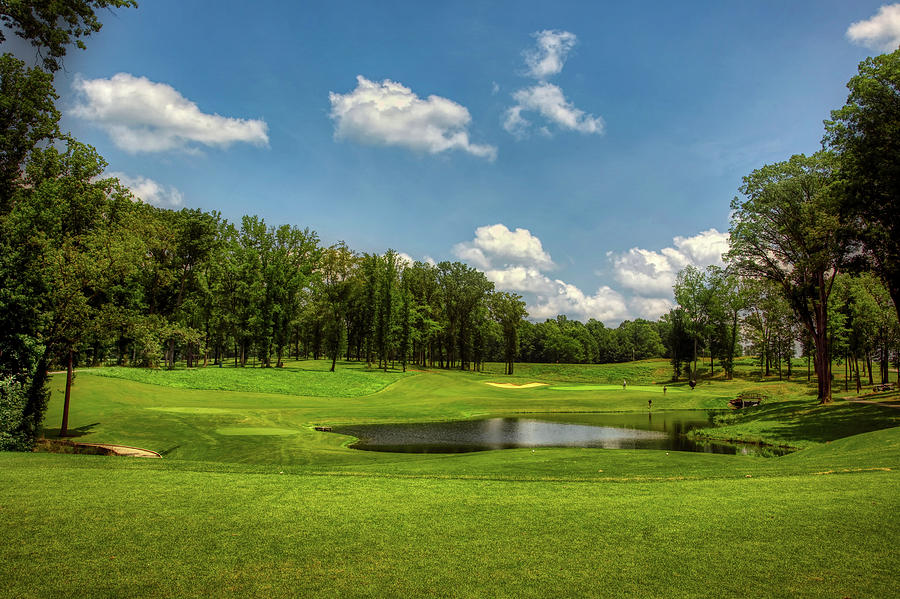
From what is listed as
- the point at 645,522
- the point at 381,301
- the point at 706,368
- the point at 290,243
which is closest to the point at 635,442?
the point at 645,522

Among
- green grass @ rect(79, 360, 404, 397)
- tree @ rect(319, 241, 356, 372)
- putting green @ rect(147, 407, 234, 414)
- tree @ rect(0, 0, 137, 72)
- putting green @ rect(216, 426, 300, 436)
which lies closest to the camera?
tree @ rect(0, 0, 137, 72)

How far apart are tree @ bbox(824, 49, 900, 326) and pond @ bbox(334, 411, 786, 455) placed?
1236 centimetres

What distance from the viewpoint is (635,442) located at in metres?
26.3

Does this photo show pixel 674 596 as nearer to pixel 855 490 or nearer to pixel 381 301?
pixel 855 490

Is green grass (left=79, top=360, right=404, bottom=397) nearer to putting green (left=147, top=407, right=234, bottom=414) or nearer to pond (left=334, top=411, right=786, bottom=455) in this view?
putting green (left=147, top=407, right=234, bottom=414)

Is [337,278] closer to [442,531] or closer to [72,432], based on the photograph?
[72,432]

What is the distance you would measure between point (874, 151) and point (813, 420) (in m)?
15.2

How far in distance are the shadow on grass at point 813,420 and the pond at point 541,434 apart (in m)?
2.46

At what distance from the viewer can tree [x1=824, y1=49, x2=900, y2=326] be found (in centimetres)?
2097

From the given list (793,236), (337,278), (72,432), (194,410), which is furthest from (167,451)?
(337,278)

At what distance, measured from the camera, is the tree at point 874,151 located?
21.0 meters

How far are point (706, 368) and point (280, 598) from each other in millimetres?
93755

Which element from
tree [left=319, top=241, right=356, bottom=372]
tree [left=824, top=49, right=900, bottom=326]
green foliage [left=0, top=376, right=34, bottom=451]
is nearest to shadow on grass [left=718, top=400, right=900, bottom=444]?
tree [left=824, top=49, right=900, bottom=326]

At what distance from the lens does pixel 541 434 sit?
2905 cm
